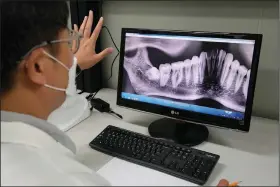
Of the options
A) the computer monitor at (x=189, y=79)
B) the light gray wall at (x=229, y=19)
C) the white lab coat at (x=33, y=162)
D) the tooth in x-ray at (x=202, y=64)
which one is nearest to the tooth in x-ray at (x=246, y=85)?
the computer monitor at (x=189, y=79)

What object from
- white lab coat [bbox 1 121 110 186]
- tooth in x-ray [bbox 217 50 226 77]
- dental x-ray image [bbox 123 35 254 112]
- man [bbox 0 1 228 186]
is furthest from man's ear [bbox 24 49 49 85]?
tooth in x-ray [bbox 217 50 226 77]

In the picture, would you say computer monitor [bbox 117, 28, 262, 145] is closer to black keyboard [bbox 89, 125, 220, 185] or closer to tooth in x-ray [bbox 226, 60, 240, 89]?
tooth in x-ray [bbox 226, 60, 240, 89]

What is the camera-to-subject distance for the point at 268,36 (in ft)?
3.89

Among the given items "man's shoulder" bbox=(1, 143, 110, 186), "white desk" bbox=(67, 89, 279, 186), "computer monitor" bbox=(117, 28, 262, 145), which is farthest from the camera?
"computer monitor" bbox=(117, 28, 262, 145)

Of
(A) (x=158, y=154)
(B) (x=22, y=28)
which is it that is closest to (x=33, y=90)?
(B) (x=22, y=28)

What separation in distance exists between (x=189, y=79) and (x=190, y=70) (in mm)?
33

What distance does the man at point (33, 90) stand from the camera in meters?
0.69

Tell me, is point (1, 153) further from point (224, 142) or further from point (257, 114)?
point (257, 114)

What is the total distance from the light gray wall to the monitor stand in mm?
311

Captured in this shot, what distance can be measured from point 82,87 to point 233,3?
0.84 m

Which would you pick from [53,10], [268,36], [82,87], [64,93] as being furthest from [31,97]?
[268,36]

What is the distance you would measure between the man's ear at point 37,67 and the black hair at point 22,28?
0.02 metres

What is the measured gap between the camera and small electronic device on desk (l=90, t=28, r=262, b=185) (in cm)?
100

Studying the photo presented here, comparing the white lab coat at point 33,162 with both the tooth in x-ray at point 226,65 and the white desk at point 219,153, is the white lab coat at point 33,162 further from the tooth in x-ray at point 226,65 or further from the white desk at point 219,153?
the tooth in x-ray at point 226,65
